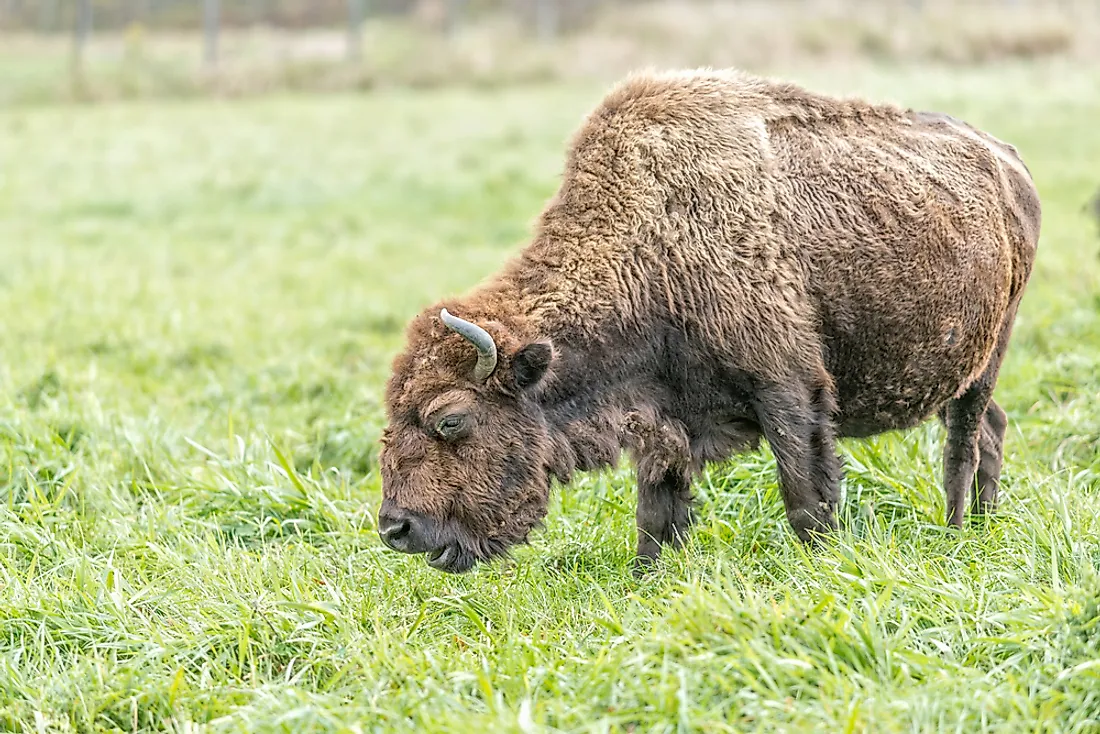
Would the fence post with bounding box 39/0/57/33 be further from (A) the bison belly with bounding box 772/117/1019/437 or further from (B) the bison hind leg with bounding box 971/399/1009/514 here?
(B) the bison hind leg with bounding box 971/399/1009/514

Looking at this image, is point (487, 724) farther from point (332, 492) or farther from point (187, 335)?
point (187, 335)

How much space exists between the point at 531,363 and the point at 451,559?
2.73 ft

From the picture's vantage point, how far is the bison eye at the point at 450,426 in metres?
4.43

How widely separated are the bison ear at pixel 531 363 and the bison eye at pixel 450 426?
27cm

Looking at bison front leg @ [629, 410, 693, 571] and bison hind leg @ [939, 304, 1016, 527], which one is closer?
bison front leg @ [629, 410, 693, 571]

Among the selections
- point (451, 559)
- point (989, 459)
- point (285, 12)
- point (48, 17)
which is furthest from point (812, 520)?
point (48, 17)

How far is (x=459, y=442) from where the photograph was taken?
177 inches

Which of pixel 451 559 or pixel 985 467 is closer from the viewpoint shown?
pixel 451 559

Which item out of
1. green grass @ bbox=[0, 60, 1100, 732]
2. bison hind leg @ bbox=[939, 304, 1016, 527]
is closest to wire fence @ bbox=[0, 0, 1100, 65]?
green grass @ bbox=[0, 60, 1100, 732]

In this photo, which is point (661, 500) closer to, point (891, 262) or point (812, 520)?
point (812, 520)

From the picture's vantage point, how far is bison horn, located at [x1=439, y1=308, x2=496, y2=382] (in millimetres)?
4223

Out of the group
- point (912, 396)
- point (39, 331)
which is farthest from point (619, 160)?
point (39, 331)

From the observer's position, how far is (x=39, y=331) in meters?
8.91

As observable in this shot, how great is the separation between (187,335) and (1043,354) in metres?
6.14
